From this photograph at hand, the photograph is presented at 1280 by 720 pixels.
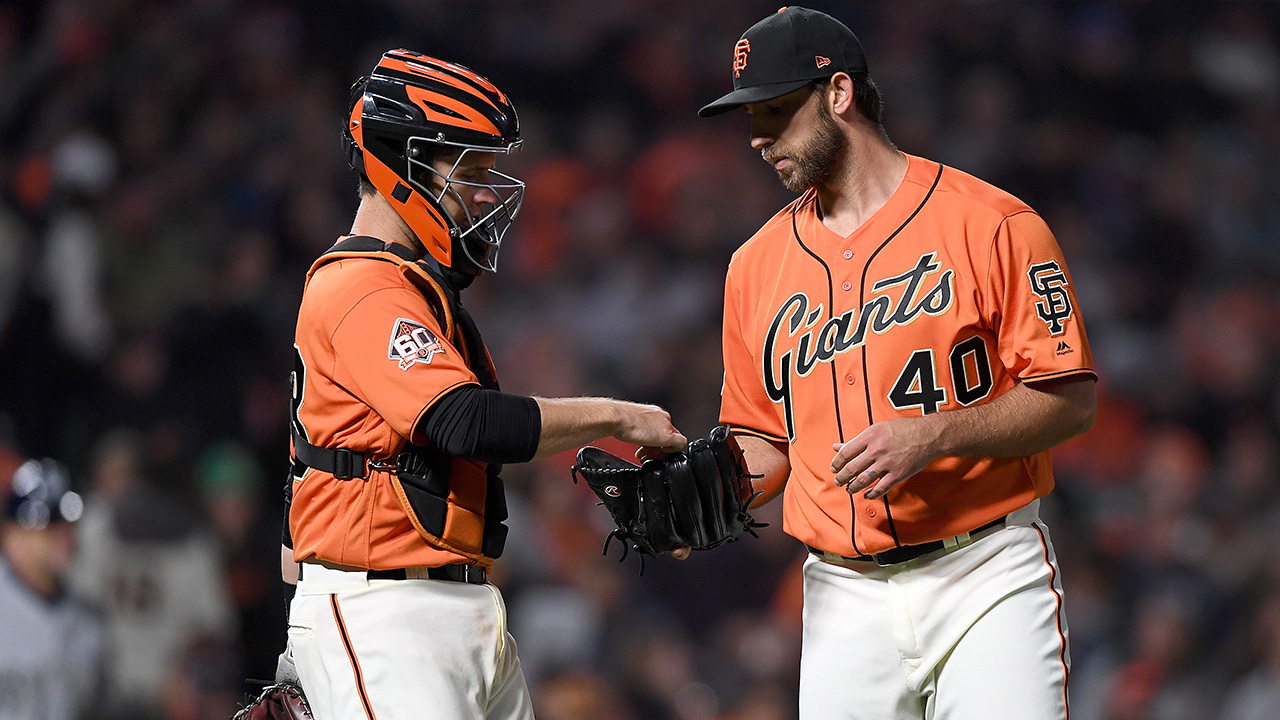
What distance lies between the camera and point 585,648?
6523 mm

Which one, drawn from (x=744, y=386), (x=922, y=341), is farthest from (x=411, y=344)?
(x=922, y=341)

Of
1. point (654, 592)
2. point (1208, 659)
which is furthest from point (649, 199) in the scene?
point (1208, 659)

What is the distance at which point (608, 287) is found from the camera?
820 centimetres

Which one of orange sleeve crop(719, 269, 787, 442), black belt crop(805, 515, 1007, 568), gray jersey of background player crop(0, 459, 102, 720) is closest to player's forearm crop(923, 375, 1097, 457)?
black belt crop(805, 515, 1007, 568)

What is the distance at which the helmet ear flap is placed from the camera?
2.98 meters

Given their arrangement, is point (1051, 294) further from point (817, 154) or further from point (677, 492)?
point (677, 492)

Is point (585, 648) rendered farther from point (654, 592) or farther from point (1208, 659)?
point (1208, 659)

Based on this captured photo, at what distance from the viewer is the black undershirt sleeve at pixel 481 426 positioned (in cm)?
265

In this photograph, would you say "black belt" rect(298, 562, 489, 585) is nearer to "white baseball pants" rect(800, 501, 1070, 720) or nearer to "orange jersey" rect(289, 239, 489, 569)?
"orange jersey" rect(289, 239, 489, 569)

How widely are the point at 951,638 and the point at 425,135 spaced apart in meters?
1.66

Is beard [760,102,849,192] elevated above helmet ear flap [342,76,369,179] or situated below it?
below

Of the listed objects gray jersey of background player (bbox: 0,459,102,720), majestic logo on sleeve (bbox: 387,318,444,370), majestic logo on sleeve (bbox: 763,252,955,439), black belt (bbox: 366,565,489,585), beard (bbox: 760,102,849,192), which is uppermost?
beard (bbox: 760,102,849,192)

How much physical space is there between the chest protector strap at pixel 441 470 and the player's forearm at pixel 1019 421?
100 cm

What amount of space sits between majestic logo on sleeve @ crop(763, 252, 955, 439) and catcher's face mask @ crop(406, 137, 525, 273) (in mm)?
746
